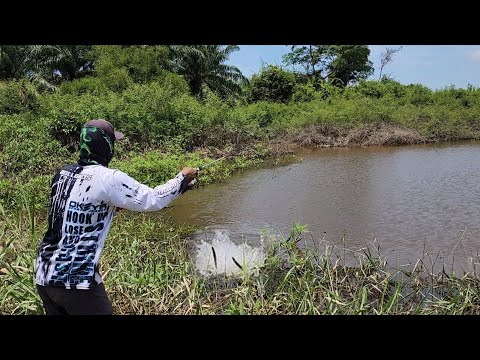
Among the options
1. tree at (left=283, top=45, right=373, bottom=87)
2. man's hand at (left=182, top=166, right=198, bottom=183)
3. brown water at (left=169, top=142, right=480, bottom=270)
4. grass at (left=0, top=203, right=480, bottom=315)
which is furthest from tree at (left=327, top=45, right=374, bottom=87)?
man's hand at (left=182, top=166, right=198, bottom=183)

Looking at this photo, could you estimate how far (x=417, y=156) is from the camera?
12.6m

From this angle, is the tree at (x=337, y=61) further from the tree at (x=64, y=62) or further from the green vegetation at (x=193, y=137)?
the tree at (x=64, y=62)

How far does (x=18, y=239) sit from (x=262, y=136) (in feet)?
36.6

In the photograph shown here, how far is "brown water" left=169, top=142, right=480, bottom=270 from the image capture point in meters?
5.15

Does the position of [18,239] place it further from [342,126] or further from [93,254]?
[342,126]

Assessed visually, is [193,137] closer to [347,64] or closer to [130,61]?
[130,61]

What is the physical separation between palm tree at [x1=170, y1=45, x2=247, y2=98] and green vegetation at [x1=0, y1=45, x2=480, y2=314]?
6 cm

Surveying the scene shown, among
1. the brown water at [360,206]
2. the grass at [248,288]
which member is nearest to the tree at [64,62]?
the brown water at [360,206]

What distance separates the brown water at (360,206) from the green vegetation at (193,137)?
0.66 m

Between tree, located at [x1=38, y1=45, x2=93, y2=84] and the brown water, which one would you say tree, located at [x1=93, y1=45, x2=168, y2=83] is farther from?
the brown water

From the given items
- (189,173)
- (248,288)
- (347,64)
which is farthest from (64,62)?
(189,173)

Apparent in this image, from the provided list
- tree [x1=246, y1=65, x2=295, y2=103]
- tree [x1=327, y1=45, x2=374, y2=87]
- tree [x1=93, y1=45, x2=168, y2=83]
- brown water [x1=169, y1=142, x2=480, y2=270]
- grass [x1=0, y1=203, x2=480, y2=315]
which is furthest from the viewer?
tree [x1=327, y1=45, x2=374, y2=87]

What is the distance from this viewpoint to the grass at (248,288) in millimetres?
2891
